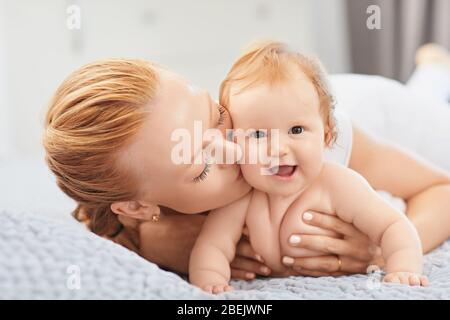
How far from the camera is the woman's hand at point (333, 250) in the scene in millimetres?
1092

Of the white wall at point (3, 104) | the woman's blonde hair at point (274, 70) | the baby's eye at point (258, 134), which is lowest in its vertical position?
the white wall at point (3, 104)

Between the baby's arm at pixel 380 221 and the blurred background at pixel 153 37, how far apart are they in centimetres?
253

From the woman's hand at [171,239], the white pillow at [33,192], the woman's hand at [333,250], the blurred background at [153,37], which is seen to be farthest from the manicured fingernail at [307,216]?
the blurred background at [153,37]

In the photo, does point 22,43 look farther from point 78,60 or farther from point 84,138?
point 84,138

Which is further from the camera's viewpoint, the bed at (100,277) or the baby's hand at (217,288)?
the baby's hand at (217,288)

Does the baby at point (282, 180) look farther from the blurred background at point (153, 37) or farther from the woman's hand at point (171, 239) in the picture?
the blurred background at point (153, 37)

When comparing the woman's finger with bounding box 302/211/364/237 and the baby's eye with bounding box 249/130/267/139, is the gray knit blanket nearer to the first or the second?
the woman's finger with bounding box 302/211/364/237

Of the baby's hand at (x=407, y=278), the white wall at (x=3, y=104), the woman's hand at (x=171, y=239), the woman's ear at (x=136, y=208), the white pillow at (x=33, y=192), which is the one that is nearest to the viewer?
the baby's hand at (x=407, y=278)

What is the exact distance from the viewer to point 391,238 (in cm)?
103

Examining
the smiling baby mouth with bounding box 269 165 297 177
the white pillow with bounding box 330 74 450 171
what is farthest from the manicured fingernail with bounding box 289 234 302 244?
the white pillow with bounding box 330 74 450 171

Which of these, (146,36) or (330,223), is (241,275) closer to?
(330,223)

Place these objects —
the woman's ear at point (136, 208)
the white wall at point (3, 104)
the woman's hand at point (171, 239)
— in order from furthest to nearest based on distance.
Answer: the white wall at point (3, 104) < the woman's hand at point (171, 239) < the woman's ear at point (136, 208)

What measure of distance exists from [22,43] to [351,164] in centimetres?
281

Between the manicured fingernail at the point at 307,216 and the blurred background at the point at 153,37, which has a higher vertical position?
the blurred background at the point at 153,37
